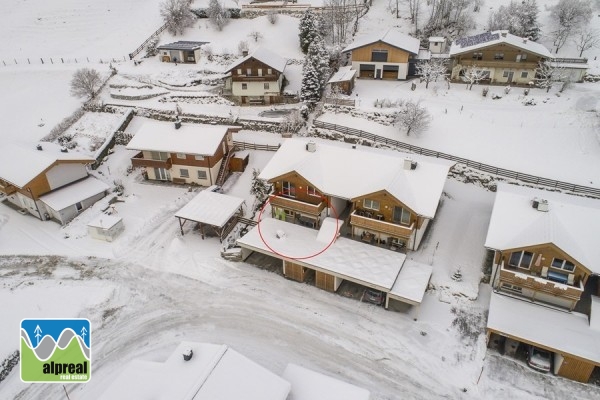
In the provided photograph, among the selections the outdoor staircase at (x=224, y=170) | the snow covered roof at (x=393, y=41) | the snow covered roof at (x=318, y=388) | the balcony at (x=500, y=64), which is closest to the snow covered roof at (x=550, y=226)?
the snow covered roof at (x=318, y=388)

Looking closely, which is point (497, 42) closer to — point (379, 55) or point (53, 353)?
point (379, 55)

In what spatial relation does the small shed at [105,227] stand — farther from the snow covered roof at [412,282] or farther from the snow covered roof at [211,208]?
the snow covered roof at [412,282]

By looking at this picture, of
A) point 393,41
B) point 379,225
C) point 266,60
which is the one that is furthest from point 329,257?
point 393,41

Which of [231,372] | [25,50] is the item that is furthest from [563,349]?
[25,50]

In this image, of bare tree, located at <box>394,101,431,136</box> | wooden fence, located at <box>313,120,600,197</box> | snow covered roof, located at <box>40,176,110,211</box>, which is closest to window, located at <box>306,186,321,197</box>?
wooden fence, located at <box>313,120,600,197</box>

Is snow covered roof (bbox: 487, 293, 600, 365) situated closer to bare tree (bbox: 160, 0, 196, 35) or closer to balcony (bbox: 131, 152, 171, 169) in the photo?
balcony (bbox: 131, 152, 171, 169)
